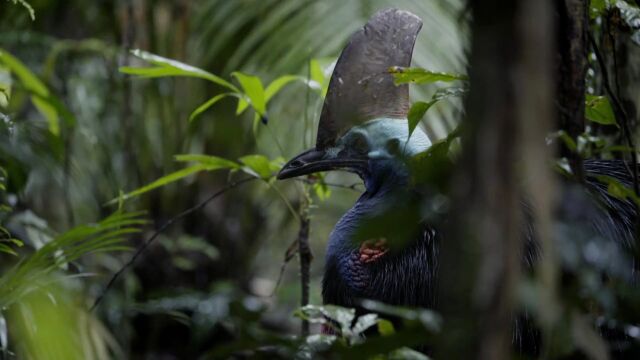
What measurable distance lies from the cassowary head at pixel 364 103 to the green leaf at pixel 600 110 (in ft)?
1.66

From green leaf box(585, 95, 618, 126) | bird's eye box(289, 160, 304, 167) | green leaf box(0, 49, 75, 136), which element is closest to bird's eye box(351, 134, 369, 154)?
bird's eye box(289, 160, 304, 167)

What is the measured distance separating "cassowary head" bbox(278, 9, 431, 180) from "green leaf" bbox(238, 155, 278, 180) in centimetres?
9

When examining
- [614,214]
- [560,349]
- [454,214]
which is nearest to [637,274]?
[614,214]

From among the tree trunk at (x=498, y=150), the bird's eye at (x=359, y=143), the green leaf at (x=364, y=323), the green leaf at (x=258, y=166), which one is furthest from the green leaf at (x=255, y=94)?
the tree trunk at (x=498, y=150)

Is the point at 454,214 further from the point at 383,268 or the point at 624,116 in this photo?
the point at 383,268

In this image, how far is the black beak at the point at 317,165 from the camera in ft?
6.11

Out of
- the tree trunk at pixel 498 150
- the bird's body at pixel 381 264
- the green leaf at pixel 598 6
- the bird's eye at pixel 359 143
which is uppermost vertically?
the green leaf at pixel 598 6

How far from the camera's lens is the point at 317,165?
187 centimetres

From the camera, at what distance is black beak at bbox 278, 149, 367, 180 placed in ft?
6.11

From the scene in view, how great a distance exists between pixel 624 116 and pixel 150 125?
2859 millimetres

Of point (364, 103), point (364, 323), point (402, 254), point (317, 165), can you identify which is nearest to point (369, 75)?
point (364, 103)

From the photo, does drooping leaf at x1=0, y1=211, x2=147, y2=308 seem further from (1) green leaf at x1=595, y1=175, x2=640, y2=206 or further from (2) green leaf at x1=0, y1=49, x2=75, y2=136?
(1) green leaf at x1=595, y1=175, x2=640, y2=206

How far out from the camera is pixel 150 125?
3.89 m

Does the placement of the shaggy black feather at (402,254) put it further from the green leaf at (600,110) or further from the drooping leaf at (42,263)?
the drooping leaf at (42,263)
